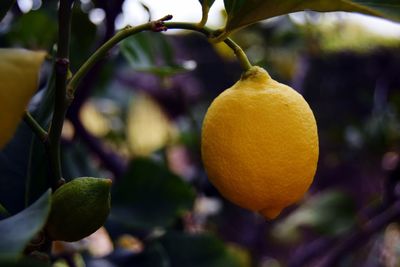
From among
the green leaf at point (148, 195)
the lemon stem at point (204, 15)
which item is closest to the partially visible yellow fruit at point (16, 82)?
the lemon stem at point (204, 15)

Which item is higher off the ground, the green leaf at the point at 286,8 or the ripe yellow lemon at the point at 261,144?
the green leaf at the point at 286,8

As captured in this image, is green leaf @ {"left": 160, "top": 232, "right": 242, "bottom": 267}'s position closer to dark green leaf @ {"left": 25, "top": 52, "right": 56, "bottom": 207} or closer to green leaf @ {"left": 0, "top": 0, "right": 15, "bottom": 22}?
dark green leaf @ {"left": 25, "top": 52, "right": 56, "bottom": 207}

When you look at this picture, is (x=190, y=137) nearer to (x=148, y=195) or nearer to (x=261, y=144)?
(x=148, y=195)

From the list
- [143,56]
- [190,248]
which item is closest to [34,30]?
[143,56]

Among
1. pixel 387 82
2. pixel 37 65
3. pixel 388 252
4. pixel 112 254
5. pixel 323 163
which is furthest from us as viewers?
pixel 323 163

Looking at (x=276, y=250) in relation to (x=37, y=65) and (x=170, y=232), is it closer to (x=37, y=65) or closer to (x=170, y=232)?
(x=170, y=232)

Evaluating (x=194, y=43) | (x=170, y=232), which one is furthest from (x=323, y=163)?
(x=170, y=232)

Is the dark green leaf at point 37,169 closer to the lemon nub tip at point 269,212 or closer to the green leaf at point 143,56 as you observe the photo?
the green leaf at point 143,56
